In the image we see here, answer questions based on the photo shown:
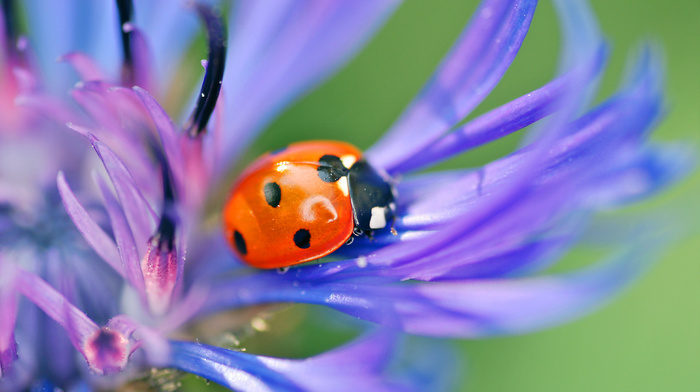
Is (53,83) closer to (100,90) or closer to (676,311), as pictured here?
(100,90)

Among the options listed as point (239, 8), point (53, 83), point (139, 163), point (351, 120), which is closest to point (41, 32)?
point (53, 83)

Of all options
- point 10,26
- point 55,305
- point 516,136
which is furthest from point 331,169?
point 516,136

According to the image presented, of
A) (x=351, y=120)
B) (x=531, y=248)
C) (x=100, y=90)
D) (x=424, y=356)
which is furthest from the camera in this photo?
(x=351, y=120)

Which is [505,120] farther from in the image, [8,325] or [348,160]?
[8,325]

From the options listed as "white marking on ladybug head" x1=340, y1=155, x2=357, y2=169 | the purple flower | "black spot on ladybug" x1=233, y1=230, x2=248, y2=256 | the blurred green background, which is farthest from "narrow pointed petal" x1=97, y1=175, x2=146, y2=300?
the blurred green background

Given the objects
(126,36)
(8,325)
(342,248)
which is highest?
(126,36)

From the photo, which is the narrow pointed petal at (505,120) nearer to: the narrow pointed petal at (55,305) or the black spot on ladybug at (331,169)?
the black spot on ladybug at (331,169)

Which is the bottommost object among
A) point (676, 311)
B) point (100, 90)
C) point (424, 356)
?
point (424, 356)
